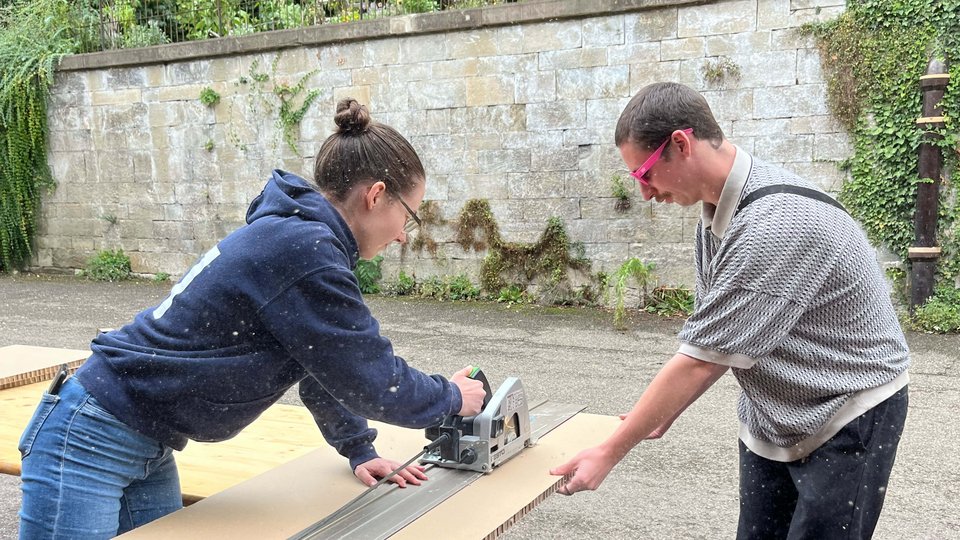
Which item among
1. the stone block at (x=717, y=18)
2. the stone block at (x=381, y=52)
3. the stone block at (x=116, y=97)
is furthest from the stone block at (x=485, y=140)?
the stone block at (x=116, y=97)

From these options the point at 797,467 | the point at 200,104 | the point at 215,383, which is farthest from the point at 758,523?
the point at 200,104

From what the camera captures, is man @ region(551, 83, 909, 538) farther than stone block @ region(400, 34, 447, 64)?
No

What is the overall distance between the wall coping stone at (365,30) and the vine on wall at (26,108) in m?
0.43

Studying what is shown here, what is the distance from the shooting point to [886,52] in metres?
7.07

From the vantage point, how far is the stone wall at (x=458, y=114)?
7.50 metres

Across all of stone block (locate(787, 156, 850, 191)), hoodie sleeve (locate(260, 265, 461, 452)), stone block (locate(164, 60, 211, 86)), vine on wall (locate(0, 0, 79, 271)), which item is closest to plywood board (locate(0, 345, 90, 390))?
hoodie sleeve (locate(260, 265, 461, 452))

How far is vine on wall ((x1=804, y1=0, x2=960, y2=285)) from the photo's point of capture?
22.6 ft

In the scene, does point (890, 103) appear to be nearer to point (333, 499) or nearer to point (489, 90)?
point (489, 90)

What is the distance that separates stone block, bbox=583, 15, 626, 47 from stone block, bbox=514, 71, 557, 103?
49 cm

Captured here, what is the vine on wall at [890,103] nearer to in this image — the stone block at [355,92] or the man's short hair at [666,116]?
the stone block at [355,92]

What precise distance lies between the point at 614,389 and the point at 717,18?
394 centimetres

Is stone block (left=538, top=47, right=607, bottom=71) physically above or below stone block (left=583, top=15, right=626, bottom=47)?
below

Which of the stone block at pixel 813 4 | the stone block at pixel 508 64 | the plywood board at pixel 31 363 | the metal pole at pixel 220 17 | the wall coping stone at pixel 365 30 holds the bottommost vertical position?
the plywood board at pixel 31 363

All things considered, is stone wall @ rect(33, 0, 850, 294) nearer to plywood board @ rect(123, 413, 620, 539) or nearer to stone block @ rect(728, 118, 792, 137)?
stone block @ rect(728, 118, 792, 137)
